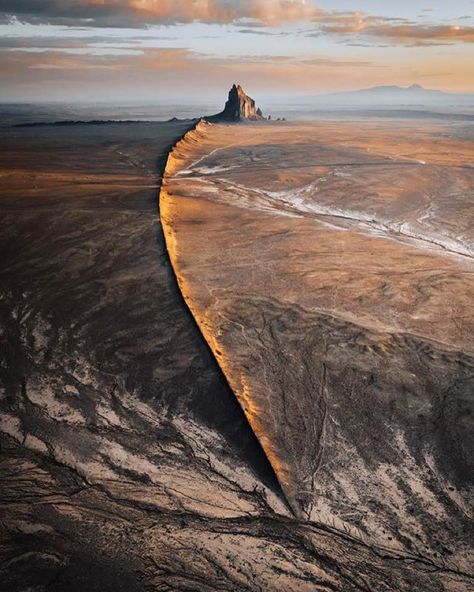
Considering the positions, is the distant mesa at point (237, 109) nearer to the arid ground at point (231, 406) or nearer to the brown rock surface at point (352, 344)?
the brown rock surface at point (352, 344)

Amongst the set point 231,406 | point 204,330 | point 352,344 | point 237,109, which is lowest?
point 231,406

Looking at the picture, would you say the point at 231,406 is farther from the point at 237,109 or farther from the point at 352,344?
the point at 237,109

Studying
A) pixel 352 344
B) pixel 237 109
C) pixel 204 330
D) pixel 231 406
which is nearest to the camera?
pixel 231 406

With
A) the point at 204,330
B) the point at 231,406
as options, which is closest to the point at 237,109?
the point at 204,330

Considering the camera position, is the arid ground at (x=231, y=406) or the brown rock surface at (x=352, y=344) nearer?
the arid ground at (x=231, y=406)

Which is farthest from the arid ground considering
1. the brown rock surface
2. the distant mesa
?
the distant mesa

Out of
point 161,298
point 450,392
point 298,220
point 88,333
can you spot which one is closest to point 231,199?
point 298,220

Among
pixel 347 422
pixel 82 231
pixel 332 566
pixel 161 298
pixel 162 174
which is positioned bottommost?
pixel 332 566

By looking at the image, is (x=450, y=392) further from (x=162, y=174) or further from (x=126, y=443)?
(x=162, y=174)

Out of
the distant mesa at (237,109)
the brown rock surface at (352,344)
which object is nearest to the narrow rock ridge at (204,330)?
the brown rock surface at (352,344)
